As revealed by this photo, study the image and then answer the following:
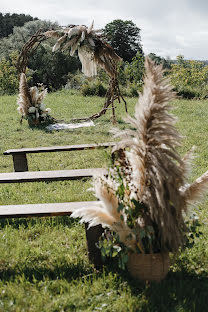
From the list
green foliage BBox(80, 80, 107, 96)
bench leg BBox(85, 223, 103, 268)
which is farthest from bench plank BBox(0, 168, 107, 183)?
green foliage BBox(80, 80, 107, 96)

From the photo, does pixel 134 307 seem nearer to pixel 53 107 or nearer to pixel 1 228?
pixel 1 228

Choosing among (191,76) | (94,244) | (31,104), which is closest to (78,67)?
(191,76)

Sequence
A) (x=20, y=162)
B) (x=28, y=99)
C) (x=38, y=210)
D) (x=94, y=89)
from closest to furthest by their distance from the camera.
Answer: (x=38, y=210)
(x=20, y=162)
(x=28, y=99)
(x=94, y=89)

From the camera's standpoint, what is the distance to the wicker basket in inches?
96.3

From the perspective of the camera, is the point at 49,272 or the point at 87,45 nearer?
the point at 49,272

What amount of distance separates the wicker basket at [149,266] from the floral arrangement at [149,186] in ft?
0.15

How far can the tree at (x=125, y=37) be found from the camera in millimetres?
39612

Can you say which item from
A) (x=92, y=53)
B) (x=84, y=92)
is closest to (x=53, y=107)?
(x=84, y=92)

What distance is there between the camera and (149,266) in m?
2.47

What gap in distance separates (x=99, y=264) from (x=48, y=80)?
26281 mm

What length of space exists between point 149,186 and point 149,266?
1.96 feet

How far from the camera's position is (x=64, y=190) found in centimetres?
459

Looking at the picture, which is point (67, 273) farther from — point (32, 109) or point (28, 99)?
point (28, 99)

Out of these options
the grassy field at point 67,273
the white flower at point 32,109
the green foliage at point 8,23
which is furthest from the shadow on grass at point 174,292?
the green foliage at point 8,23
